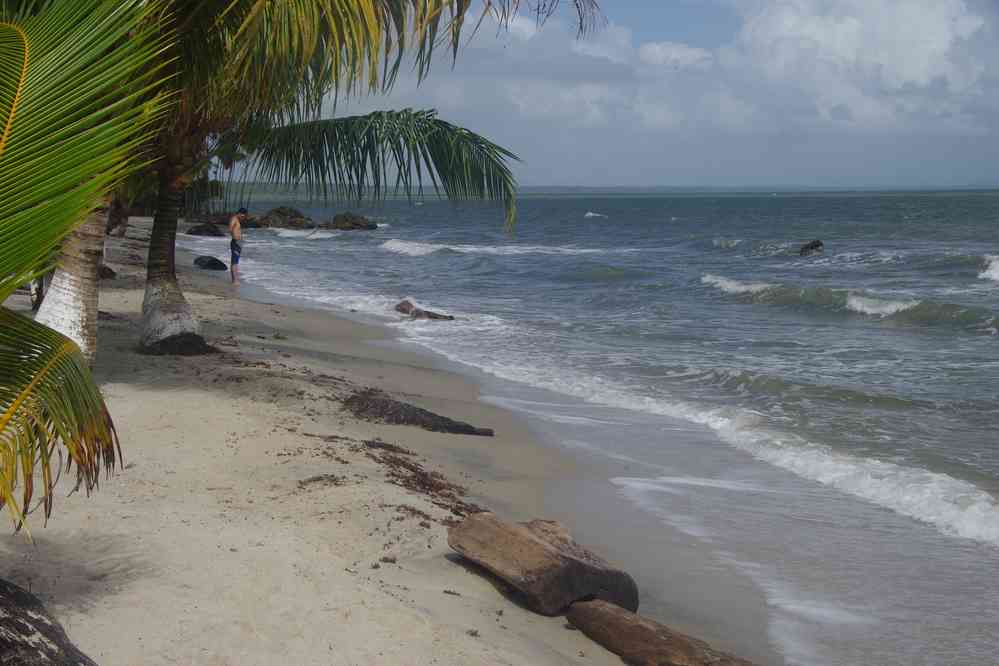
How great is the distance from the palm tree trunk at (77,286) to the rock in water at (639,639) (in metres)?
4.43

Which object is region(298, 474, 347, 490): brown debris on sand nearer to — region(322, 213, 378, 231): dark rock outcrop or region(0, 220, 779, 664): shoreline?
region(0, 220, 779, 664): shoreline

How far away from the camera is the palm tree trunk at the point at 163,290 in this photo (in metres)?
9.99

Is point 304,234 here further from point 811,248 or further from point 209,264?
point 209,264

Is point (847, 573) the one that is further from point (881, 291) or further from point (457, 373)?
point (881, 291)

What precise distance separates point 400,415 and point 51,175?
7.07m

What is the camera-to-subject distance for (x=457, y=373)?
13.4m

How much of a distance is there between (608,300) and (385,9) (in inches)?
715

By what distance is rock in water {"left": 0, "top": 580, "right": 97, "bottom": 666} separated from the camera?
274 centimetres

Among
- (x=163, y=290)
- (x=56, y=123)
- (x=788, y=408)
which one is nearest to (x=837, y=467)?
(x=788, y=408)

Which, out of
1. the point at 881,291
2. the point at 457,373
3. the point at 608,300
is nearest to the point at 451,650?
the point at 457,373

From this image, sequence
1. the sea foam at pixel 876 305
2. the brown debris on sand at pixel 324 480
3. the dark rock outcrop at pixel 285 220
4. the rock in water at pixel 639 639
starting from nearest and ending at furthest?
the rock in water at pixel 639 639 → the brown debris on sand at pixel 324 480 → the sea foam at pixel 876 305 → the dark rock outcrop at pixel 285 220

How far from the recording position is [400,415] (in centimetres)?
936

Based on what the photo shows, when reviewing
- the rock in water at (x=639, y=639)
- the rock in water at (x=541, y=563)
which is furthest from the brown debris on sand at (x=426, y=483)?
the rock in water at (x=639, y=639)

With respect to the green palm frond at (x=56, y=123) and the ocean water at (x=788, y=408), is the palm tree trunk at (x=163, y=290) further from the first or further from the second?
the green palm frond at (x=56, y=123)
